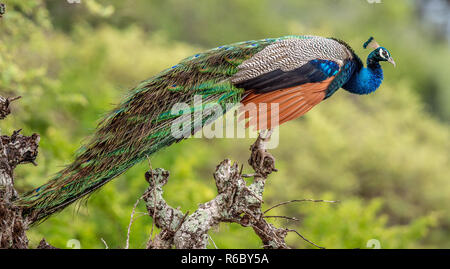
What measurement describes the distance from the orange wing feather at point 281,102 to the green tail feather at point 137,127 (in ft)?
0.46

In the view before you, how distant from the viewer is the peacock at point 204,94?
237 cm

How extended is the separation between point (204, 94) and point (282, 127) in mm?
5542

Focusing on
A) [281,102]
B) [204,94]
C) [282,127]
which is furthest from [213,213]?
[282,127]

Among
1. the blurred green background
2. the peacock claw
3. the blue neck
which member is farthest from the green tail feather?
the blue neck

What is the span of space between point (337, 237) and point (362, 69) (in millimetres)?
2505

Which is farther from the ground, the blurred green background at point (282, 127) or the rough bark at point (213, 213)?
the blurred green background at point (282, 127)

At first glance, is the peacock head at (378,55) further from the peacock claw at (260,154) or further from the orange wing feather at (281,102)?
the peacock claw at (260,154)

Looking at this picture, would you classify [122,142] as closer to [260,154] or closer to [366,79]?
[260,154]

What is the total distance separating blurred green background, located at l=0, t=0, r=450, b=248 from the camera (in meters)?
4.74

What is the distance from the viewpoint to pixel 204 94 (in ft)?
8.62

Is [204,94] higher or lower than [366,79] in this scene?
lower

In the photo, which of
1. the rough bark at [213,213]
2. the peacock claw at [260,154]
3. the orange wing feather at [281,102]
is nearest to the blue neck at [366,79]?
the orange wing feather at [281,102]
